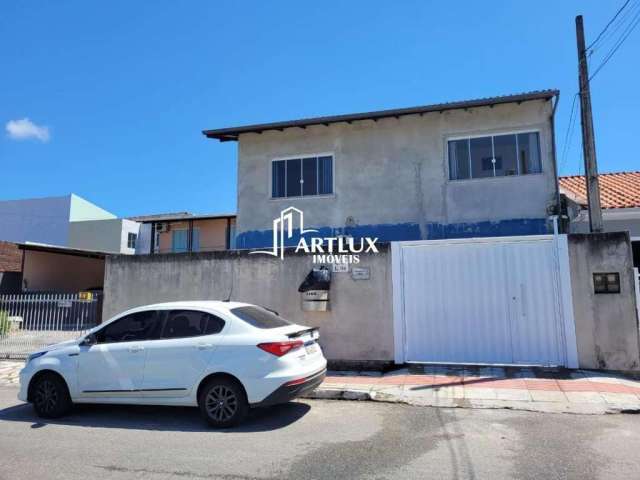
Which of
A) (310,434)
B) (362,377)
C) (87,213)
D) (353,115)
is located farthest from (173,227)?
(310,434)

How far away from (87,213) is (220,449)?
37.6 metres

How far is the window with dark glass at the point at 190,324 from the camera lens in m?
6.35

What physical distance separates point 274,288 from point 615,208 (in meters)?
11.0

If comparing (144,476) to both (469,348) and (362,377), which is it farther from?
(469,348)

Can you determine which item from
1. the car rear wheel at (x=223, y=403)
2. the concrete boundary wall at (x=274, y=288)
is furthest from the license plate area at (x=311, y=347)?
the concrete boundary wall at (x=274, y=288)

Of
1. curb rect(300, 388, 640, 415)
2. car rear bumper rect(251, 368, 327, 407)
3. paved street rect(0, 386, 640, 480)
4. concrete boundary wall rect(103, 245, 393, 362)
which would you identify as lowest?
paved street rect(0, 386, 640, 480)

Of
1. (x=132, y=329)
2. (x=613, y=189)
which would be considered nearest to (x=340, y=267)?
(x=132, y=329)

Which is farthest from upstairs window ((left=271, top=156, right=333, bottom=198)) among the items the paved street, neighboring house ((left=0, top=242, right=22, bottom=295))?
neighboring house ((left=0, top=242, right=22, bottom=295))

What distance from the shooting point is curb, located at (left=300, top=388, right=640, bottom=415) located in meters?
Answer: 6.46

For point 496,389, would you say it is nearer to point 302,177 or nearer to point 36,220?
point 302,177

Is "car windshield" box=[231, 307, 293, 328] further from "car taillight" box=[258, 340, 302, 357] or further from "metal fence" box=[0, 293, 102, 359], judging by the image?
"metal fence" box=[0, 293, 102, 359]

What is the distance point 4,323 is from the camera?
12.2 metres

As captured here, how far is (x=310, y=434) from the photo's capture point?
5.62 meters

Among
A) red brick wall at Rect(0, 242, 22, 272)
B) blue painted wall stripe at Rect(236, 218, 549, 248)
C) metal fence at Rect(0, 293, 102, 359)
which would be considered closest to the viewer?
metal fence at Rect(0, 293, 102, 359)
